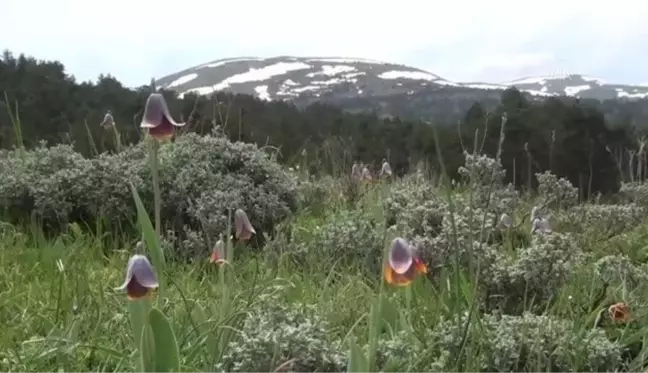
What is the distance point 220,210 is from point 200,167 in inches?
23.8

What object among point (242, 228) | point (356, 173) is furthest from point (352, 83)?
point (242, 228)

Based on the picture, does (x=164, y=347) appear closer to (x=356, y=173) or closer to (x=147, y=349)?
(x=147, y=349)

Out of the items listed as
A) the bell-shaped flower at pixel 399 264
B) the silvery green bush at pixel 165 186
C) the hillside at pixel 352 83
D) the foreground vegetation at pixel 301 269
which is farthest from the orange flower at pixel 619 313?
the hillside at pixel 352 83

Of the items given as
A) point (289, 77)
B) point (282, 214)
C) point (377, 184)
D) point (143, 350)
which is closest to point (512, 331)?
point (143, 350)

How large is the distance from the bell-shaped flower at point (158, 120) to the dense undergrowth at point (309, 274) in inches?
14.8

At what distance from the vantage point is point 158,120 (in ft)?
5.45

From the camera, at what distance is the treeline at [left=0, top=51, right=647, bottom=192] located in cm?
1149

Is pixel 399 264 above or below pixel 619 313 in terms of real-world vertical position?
above

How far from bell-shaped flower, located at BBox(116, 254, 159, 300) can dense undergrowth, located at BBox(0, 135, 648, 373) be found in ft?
0.67

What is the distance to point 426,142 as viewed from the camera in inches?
610

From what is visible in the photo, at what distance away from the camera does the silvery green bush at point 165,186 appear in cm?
393

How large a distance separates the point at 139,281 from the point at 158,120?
351mm

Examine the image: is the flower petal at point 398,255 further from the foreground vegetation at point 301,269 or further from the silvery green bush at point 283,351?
the silvery green bush at point 283,351

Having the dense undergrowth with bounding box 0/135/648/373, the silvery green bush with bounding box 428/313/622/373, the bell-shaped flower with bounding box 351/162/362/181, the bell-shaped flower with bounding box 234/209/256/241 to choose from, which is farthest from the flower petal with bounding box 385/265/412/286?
the bell-shaped flower with bounding box 351/162/362/181
